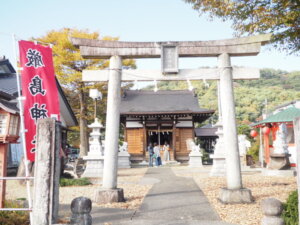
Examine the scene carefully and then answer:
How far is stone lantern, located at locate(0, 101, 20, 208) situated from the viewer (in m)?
4.89

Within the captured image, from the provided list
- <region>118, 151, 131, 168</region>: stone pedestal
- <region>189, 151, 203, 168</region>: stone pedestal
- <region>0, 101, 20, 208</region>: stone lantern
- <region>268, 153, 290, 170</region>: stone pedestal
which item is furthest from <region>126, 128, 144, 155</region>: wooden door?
<region>0, 101, 20, 208</region>: stone lantern

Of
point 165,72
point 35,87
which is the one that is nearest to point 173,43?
point 165,72

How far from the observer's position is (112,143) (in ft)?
21.5

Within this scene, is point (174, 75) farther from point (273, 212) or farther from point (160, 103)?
point (160, 103)

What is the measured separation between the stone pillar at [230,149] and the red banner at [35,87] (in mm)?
4105

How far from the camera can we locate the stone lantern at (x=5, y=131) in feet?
16.0

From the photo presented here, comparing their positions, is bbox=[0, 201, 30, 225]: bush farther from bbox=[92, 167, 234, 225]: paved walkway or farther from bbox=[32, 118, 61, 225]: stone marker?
bbox=[92, 167, 234, 225]: paved walkway

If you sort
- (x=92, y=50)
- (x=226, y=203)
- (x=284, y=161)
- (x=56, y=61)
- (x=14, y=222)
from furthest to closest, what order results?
(x=56, y=61)
(x=284, y=161)
(x=92, y=50)
(x=226, y=203)
(x=14, y=222)

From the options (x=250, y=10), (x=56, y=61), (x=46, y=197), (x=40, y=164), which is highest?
(x=56, y=61)

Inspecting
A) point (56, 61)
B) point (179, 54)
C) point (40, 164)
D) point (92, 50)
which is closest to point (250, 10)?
point (179, 54)

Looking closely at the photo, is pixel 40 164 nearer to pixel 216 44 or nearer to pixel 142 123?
pixel 216 44

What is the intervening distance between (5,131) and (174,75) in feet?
14.0

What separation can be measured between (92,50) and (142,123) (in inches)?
602

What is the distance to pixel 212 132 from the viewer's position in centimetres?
2725
